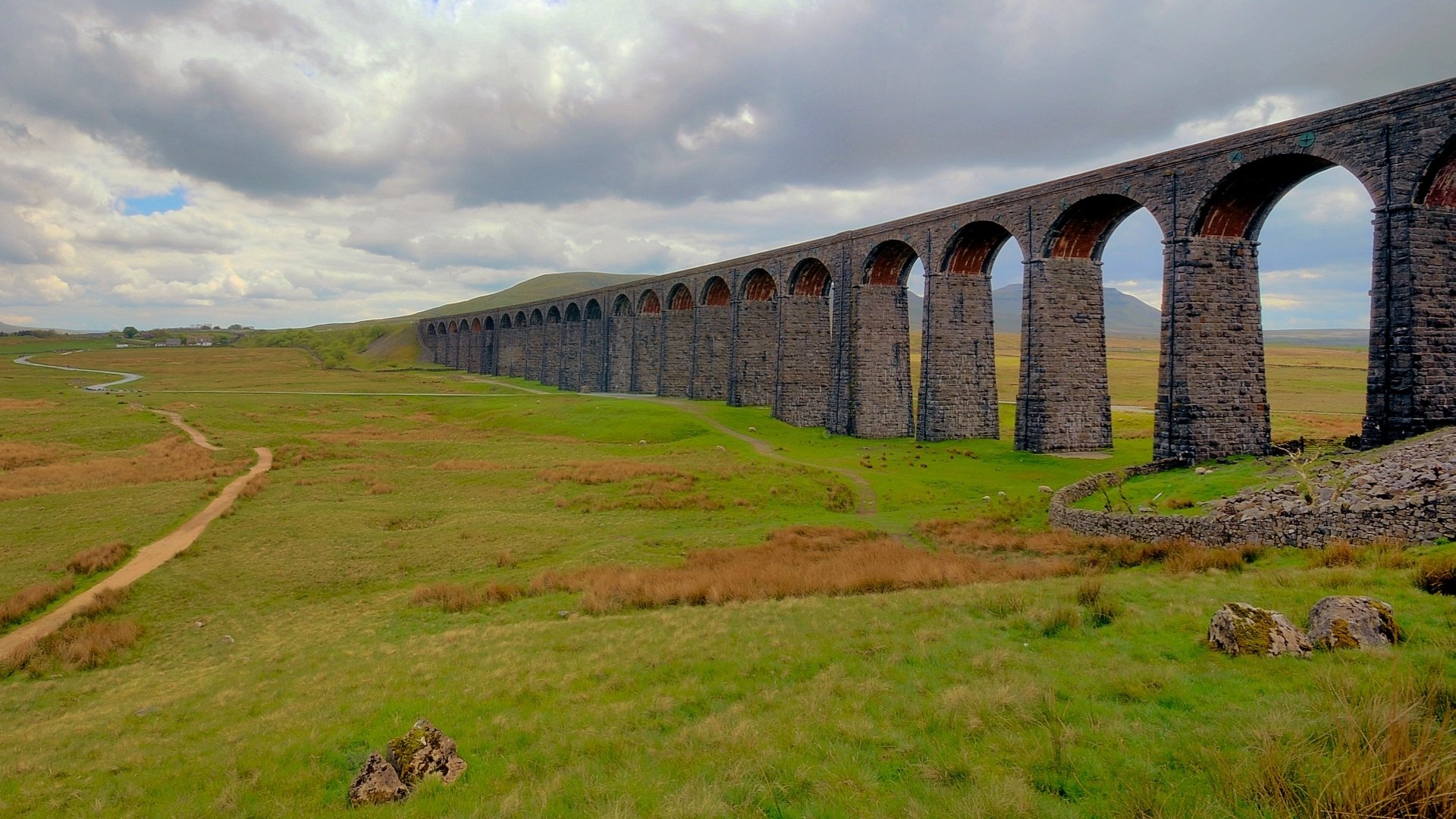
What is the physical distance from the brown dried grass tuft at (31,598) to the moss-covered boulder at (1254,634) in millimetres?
21058

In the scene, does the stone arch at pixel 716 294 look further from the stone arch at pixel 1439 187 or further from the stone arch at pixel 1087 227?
the stone arch at pixel 1439 187

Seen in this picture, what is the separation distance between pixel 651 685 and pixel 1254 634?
6.76 metres

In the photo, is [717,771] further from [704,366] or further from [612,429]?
[704,366]

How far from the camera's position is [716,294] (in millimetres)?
59219

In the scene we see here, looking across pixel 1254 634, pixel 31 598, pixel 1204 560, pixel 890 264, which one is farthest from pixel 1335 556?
pixel 890 264

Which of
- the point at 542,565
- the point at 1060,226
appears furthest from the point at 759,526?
the point at 1060,226

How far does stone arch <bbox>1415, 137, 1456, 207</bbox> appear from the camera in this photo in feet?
61.2

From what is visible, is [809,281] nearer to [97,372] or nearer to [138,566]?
[138,566]

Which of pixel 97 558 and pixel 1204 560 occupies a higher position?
pixel 1204 560

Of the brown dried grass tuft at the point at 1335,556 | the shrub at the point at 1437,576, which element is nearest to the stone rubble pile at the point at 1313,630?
the shrub at the point at 1437,576

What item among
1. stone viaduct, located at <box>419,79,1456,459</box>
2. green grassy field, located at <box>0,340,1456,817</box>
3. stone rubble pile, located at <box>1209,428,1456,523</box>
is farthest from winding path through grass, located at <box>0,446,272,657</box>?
stone viaduct, located at <box>419,79,1456,459</box>

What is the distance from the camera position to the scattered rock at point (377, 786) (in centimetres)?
671

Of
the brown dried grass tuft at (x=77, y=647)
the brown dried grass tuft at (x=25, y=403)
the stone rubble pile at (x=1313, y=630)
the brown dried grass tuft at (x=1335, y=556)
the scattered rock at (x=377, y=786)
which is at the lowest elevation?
the brown dried grass tuft at (x=77, y=647)

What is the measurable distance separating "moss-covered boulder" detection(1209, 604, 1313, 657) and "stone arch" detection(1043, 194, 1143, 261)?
23603mm
